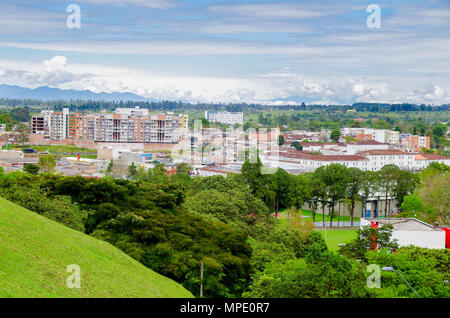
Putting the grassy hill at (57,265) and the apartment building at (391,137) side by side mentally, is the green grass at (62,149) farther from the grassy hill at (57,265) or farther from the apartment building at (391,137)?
the grassy hill at (57,265)

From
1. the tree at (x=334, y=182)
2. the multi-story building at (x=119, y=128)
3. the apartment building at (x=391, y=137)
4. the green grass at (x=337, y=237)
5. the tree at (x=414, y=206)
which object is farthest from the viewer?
the apartment building at (x=391, y=137)

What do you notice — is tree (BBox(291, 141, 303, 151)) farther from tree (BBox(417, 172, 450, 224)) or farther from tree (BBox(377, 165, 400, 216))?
tree (BBox(417, 172, 450, 224))

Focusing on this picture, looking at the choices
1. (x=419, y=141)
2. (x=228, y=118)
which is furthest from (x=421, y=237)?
(x=228, y=118)

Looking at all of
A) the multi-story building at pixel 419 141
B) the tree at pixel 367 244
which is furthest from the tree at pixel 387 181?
the multi-story building at pixel 419 141

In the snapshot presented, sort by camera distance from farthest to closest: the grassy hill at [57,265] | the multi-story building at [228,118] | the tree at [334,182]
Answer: the multi-story building at [228,118] < the tree at [334,182] < the grassy hill at [57,265]

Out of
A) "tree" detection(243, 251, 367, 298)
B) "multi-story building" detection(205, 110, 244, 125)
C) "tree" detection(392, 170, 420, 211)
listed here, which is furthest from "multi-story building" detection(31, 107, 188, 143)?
"tree" detection(243, 251, 367, 298)

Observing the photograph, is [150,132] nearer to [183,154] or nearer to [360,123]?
[183,154]
